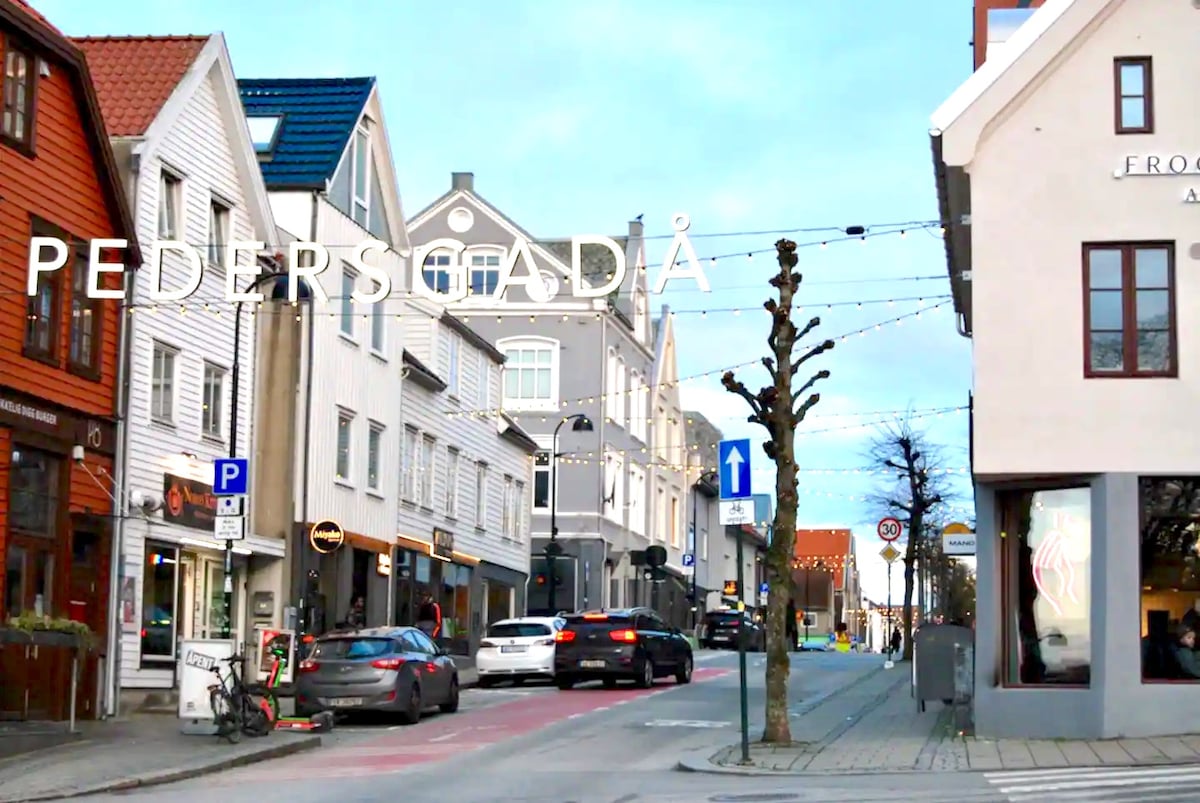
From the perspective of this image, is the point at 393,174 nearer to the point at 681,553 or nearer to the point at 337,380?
the point at 337,380

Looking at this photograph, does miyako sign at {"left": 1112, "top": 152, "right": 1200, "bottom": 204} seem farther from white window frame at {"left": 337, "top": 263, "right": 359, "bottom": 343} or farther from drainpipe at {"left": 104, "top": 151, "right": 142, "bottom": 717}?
white window frame at {"left": 337, "top": 263, "right": 359, "bottom": 343}

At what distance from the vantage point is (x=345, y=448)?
3962 centimetres

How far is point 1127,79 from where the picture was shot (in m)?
23.0

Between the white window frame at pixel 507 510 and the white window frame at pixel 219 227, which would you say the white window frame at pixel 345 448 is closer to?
the white window frame at pixel 219 227

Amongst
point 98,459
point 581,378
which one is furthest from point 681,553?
point 98,459

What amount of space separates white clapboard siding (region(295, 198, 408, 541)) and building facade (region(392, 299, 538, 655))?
108cm

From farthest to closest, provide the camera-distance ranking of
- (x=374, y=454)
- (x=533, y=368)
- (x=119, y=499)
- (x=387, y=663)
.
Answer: (x=533, y=368) < (x=374, y=454) < (x=119, y=499) < (x=387, y=663)

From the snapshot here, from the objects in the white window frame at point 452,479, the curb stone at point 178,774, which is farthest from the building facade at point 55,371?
the white window frame at point 452,479

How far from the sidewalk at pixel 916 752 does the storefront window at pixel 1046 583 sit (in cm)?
100

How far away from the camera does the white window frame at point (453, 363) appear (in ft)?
157

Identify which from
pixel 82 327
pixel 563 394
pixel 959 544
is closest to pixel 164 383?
pixel 82 327

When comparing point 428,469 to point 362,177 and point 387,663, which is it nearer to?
point 362,177

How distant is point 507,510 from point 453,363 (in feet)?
26.3

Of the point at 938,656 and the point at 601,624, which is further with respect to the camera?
the point at 601,624
